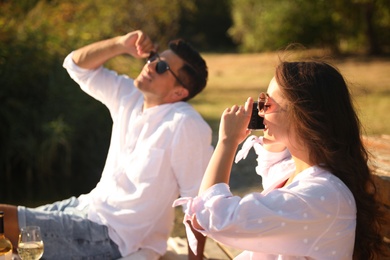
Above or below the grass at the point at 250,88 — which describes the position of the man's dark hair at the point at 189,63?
above

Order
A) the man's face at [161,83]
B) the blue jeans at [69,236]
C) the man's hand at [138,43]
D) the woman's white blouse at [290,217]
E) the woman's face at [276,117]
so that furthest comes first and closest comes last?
the man's hand at [138,43], the man's face at [161,83], the blue jeans at [69,236], the woman's face at [276,117], the woman's white blouse at [290,217]

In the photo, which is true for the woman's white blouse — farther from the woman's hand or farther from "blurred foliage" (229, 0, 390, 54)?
"blurred foliage" (229, 0, 390, 54)

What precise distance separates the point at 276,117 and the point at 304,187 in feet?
1.01

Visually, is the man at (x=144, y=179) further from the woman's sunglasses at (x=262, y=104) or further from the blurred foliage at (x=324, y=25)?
the blurred foliage at (x=324, y=25)

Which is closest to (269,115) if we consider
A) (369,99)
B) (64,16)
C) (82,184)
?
(82,184)

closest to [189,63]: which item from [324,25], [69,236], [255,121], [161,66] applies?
[161,66]

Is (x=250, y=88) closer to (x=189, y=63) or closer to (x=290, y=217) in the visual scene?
(x=189, y=63)

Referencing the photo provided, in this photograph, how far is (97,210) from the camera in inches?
158

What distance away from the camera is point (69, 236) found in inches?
153

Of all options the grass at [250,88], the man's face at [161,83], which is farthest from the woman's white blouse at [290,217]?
the grass at [250,88]

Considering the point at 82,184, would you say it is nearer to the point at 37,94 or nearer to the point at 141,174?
the point at 37,94

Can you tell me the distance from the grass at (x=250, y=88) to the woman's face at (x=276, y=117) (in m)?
3.18

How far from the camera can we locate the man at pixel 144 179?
389cm

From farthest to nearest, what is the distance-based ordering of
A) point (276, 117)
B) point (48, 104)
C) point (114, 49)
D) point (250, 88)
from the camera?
point (250, 88)
point (48, 104)
point (114, 49)
point (276, 117)
